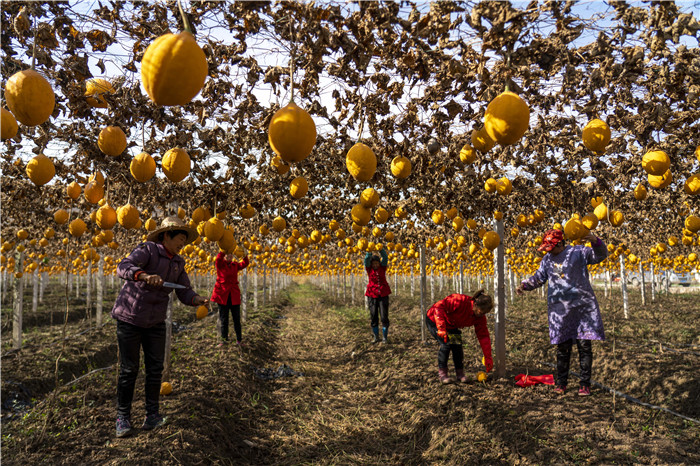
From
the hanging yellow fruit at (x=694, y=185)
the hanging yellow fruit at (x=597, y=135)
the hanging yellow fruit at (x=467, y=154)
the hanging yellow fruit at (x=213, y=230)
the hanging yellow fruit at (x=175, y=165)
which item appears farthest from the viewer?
the hanging yellow fruit at (x=213, y=230)

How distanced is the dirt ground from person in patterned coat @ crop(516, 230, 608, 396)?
39 centimetres

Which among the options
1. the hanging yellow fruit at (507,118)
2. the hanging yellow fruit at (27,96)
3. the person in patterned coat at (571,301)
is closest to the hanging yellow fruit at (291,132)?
the hanging yellow fruit at (507,118)

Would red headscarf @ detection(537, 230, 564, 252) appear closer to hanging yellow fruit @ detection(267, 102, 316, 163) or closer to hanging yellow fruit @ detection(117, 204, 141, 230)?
hanging yellow fruit @ detection(267, 102, 316, 163)

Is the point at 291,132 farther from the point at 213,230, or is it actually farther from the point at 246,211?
the point at 246,211

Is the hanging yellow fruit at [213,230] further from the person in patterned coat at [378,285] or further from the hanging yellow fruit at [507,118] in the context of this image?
the person in patterned coat at [378,285]

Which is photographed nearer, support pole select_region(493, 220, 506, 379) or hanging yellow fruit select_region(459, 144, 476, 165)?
hanging yellow fruit select_region(459, 144, 476, 165)

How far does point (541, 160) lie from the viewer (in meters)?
4.87

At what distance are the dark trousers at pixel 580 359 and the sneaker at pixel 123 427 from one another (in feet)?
17.6

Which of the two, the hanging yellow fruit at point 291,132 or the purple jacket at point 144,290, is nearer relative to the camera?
the hanging yellow fruit at point 291,132

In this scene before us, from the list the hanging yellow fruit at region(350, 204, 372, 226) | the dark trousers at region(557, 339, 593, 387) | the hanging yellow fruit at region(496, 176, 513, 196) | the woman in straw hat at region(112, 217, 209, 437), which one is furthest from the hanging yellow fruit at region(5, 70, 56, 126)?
the dark trousers at region(557, 339, 593, 387)

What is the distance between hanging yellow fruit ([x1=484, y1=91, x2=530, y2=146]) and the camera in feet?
6.89

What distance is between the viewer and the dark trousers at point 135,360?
3.92 meters

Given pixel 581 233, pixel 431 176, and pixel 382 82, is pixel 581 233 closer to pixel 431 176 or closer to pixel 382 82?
pixel 431 176

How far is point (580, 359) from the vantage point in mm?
4977
